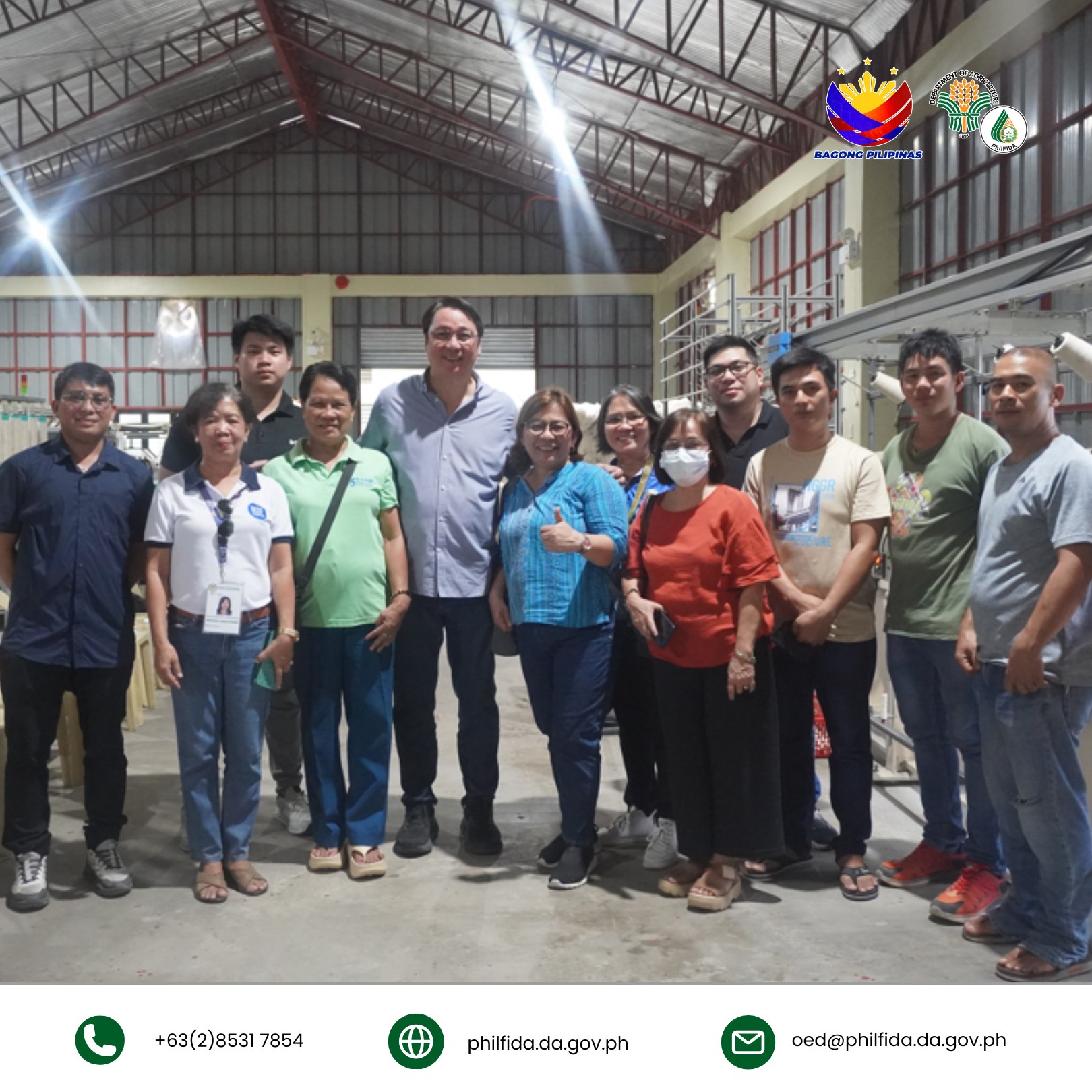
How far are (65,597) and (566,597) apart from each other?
1.37 meters

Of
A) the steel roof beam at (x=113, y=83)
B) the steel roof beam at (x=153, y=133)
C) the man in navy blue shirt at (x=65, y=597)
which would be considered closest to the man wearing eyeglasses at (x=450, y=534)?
the man in navy blue shirt at (x=65, y=597)

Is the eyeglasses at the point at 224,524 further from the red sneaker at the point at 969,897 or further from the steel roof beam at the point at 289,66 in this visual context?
the steel roof beam at the point at 289,66

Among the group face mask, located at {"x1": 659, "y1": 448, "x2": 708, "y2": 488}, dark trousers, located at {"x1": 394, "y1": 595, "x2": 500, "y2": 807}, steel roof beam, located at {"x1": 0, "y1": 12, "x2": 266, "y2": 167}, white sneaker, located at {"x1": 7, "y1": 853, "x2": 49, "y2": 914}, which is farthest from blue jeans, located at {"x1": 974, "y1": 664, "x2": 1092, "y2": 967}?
steel roof beam, located at {"x1": 0, "y1": 12, "x2": 266, "y2": 167}

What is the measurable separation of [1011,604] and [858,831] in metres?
0.95

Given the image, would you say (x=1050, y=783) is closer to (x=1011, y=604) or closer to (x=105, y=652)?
(x=1011, y=604)

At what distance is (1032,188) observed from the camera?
22.7 feet

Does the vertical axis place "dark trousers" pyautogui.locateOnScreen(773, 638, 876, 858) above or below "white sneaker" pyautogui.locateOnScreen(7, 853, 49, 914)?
above

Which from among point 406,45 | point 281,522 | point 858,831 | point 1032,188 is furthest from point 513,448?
point 406,45

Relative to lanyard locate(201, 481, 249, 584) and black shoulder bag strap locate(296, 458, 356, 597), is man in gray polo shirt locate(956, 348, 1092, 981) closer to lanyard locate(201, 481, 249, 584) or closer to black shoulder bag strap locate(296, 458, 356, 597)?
black shoulder bag strap locate(296, 458, 356, 597)

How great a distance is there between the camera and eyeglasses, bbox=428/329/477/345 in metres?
3.07

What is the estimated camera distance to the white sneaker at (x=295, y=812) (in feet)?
11.5

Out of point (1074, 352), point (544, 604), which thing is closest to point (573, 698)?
point (544, 604)

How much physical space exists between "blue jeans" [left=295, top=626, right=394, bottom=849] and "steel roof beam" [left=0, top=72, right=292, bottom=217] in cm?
1568

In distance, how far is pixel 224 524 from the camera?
2.78 metres
